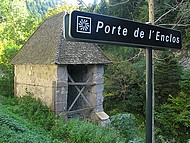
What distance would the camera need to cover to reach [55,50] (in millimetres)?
9719

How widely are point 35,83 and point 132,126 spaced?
500cm

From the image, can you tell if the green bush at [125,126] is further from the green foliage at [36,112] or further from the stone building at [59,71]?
the green foliage at [36,112]

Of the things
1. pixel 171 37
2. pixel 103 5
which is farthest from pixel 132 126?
pixel 103 5

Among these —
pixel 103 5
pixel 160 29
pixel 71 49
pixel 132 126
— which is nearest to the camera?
pixel 160 29

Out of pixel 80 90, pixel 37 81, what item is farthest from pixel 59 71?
pixel 80 90

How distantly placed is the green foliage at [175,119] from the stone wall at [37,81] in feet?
19.4

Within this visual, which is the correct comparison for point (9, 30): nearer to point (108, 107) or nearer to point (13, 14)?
point (13, 14)

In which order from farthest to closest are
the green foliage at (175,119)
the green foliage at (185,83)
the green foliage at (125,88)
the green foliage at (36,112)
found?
the green foliage at (125,88) → the green foliage at (185,83) → the green foliage at (175,119) → the green foliage at (36,112)

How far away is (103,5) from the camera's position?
2019cm

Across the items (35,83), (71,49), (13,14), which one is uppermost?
(13,14)

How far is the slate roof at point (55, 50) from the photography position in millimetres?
9652

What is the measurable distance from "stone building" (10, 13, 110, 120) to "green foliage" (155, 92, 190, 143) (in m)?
3.43

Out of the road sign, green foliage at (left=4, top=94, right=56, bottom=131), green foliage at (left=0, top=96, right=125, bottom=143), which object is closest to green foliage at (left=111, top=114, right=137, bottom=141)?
green foliage at (left=0, top=96, right=125, bottom=143)

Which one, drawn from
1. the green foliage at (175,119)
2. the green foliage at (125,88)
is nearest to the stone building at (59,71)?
the green foliage at (125,88)
